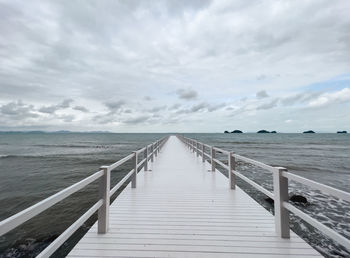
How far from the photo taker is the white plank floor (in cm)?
249

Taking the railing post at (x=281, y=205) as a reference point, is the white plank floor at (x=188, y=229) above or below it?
below

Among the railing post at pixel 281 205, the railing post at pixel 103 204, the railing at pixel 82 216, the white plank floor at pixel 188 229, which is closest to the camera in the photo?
the railing at pixel 82 216

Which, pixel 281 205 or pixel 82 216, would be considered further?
pixel 281 205

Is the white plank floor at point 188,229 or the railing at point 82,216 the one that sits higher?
the railing at point 82,216

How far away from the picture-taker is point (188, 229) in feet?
10.00

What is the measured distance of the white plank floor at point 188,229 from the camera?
2.49 m

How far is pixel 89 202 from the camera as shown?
7.75 meters

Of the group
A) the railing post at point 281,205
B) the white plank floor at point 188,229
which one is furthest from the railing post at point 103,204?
the railing post at point 281,205

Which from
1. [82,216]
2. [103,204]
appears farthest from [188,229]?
[82,216]

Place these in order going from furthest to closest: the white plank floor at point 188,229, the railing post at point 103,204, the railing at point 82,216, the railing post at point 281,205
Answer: the railing post at point 103,204 < the railing post at point 281,205 < the white plank floor at point 188,229 < the railing at point 82,216

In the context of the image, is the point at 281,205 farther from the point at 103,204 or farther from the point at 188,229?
the point at 103,204

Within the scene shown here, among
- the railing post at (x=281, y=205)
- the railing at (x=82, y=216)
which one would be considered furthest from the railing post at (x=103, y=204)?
the railing post at (x=281, y=205)

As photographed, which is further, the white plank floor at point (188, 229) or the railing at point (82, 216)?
the white plank floor at point (188, 229)

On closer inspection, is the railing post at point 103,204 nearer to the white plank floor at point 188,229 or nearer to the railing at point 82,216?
the railing at point 82,216
